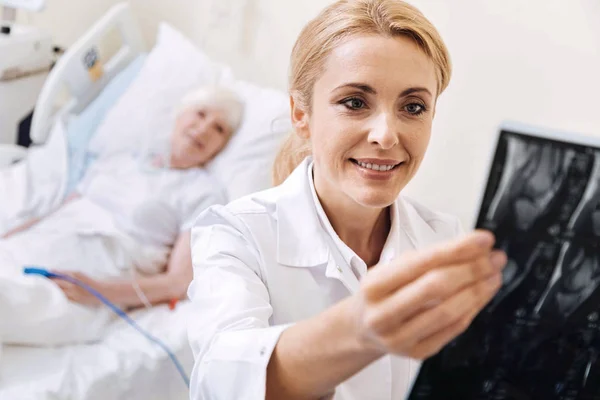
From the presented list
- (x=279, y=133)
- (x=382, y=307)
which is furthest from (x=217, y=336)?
(x=279, y=133)

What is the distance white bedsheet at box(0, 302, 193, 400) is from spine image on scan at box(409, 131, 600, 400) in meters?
0.90

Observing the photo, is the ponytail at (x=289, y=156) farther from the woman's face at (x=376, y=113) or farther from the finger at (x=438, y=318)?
the finger at (x=438, y=318)

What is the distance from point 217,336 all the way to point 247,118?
3.76 feet

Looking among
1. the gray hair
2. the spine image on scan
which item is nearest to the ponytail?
the spine image on scan

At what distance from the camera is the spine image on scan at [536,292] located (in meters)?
0.54

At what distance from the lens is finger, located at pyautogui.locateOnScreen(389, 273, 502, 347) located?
1.62ft

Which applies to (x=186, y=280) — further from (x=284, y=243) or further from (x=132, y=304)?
(x=284, y=243)

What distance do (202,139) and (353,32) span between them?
1.12 m

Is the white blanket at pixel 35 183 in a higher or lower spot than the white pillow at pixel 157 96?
lower

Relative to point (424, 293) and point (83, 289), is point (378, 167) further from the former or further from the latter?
point (83, 289)

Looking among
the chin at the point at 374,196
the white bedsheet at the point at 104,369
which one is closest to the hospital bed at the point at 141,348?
the white bedsheet at the point at 104,369

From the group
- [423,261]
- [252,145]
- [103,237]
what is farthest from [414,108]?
[103,237]

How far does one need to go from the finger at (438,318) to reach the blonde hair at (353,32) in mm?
339

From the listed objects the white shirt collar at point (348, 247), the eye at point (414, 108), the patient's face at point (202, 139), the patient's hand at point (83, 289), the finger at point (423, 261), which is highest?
the eye at point (414, 108)
